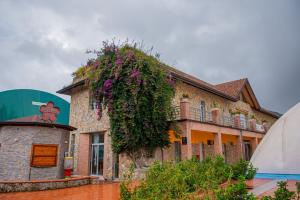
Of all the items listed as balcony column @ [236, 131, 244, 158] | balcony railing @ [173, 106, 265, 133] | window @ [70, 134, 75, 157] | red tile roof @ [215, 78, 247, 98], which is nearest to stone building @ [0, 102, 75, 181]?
window @ [70, 134, 75, 157]

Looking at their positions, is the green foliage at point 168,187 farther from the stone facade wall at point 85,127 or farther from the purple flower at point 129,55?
the stone facade wall at point 85,127

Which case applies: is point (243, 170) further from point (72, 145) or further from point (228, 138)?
point (72, 145)

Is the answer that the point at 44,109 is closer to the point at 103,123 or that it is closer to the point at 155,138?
the point at 103,123

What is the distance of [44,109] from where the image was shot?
1277cm

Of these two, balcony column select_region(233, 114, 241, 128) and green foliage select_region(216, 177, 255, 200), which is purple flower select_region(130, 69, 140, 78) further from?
green foliage select_region(216, 177, 255, 200)

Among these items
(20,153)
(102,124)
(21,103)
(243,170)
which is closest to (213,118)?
(243,170)

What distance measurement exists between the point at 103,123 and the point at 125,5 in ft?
25.0

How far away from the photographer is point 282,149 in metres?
10.4

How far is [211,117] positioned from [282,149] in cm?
621

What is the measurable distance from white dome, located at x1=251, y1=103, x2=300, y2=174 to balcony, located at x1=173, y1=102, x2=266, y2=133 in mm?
3511

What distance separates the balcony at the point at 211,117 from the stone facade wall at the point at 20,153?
23.9ft

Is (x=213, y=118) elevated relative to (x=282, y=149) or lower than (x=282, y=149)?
elevated

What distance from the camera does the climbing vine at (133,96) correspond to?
12.4m

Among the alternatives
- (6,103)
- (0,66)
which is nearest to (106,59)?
(0,66)
